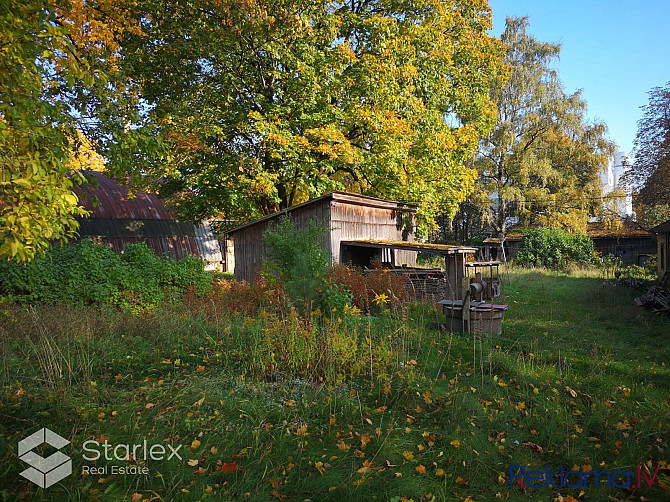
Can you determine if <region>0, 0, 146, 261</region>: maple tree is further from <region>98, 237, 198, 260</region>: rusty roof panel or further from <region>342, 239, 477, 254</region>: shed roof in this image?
<region>98, 237, 198, 260</region>: rusty roof panel

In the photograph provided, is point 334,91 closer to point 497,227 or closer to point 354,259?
point 354,259

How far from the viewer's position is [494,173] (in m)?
29.5

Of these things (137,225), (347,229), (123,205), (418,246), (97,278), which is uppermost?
(123,205)

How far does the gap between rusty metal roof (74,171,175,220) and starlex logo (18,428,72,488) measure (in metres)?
22.4

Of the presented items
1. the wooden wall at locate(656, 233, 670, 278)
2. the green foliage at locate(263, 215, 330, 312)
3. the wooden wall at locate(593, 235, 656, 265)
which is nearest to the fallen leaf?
the green foliage at locate(263, 215, 330, 312)

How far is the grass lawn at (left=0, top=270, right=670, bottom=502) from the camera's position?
3.50 metres

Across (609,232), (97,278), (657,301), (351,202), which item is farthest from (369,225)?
(609,232)

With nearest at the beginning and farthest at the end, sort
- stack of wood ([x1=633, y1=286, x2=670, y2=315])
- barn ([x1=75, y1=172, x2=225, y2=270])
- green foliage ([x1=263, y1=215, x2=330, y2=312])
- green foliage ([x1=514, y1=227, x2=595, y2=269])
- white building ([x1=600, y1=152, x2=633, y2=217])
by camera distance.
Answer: green foliage ([x1=263, y1=215, x2=330, y2=312]) → stack of wood ([x1=633, y1=286, x2=670, y2=315]) → barn ([x1=75, y1=172, x2=225, y2=270]) → white building ([x1=600, y1=152, x2=633, y2=217]) → green foliage ([x1=514, y1=227, x2=595, y2=269])

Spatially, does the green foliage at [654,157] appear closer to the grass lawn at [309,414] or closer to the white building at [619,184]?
the white building at [619,184]

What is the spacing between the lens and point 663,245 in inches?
651

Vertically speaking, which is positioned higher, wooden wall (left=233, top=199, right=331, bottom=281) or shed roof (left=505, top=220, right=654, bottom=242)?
shed roof (left=505, top=220, right=654, bottom=242)

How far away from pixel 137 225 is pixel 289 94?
45.5ft

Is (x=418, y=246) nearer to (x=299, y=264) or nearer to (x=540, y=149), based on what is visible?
(x=299, y=264)

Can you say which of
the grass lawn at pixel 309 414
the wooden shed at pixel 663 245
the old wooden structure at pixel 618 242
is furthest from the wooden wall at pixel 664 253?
the old wooden structure at pixel 618 242
